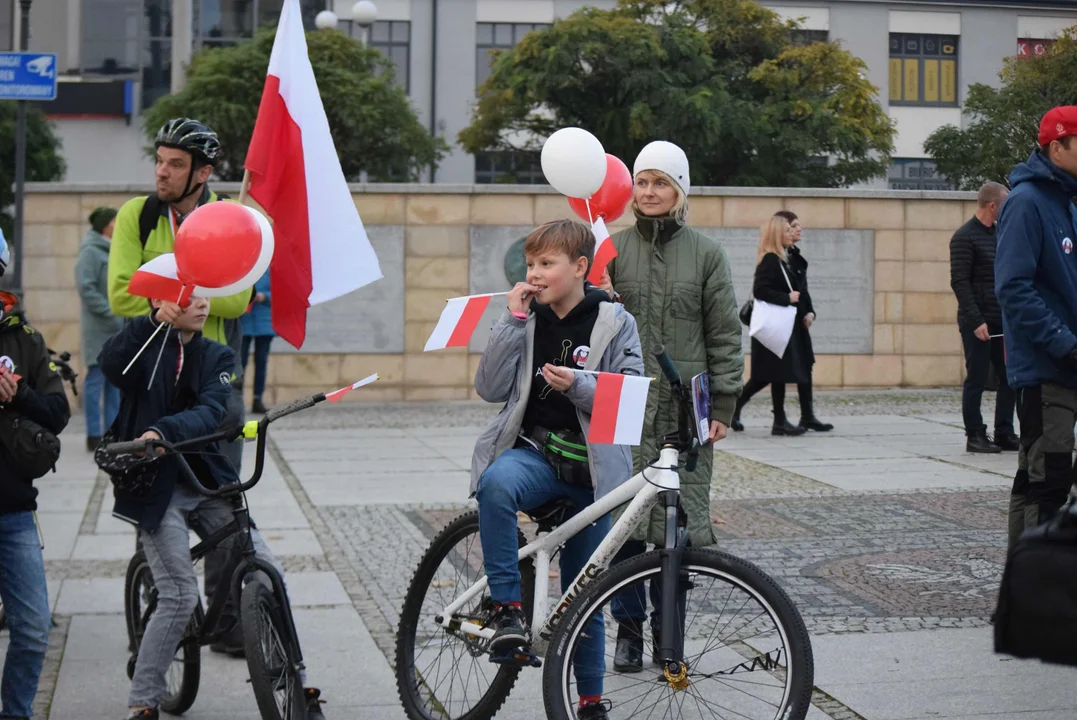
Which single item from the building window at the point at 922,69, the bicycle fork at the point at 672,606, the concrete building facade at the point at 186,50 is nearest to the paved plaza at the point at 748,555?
the bicycle fork at the point at 672,606

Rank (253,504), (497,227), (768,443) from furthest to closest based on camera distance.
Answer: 1. (497,227)
2. (768,443)
3. (253,504)

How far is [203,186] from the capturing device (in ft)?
17.1

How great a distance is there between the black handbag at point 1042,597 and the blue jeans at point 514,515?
4.00ft

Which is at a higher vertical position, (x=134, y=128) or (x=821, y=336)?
(x=134, y=128)

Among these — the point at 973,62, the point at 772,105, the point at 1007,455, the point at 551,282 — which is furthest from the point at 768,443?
the point at 772,105

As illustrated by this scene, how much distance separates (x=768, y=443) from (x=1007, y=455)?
1884 mm

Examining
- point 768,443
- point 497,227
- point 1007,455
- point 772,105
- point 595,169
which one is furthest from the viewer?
point 772,105

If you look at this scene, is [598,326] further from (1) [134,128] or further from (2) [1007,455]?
(1) [134,128]

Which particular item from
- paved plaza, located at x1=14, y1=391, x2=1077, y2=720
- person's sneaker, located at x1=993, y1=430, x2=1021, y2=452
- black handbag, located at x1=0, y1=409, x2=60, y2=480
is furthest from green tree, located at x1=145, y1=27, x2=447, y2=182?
black handbag, located at x1=0, y1=409, x2=60, y2=480

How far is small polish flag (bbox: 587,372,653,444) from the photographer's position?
3863mm

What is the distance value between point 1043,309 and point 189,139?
306cm

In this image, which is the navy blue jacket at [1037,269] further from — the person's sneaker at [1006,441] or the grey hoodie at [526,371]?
the person's sneaker at [1006,441]

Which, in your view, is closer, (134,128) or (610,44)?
(610,44)

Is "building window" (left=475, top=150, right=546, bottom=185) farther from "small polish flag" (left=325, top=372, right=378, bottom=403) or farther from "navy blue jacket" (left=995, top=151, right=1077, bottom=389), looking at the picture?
"small polish flag" (left=325, top=372, right=378, bottom=403)
